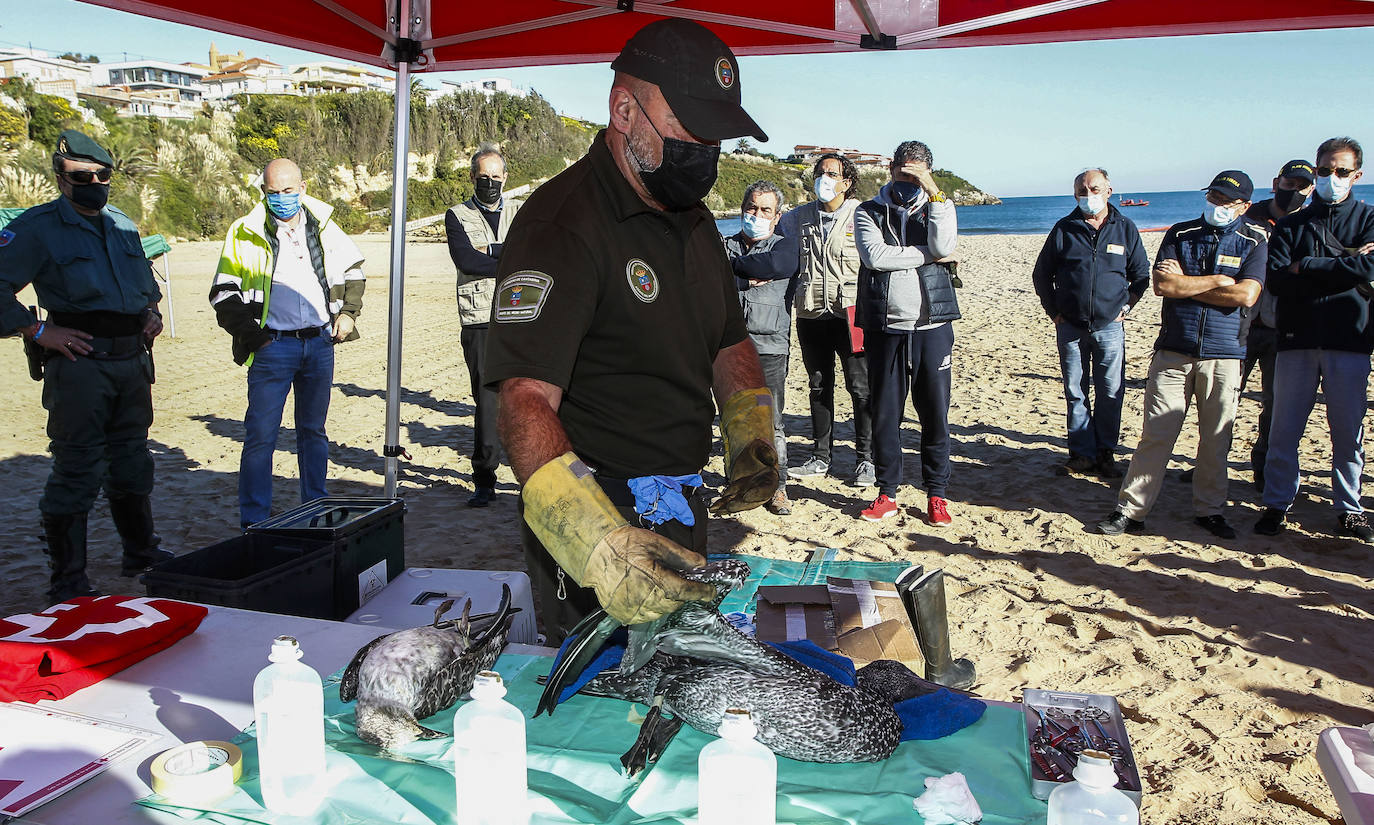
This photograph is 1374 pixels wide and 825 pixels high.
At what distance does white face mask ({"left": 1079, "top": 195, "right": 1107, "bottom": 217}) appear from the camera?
630 centimetres

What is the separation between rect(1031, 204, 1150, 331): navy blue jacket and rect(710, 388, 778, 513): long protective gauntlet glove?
185 inches

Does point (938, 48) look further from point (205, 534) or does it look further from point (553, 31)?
point (205, 534)

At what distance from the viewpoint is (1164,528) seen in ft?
18.0

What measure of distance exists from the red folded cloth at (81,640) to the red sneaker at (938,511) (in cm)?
432

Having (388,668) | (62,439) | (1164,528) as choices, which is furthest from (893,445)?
(62,439)

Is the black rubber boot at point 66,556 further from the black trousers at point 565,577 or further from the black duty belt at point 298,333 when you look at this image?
the black trousers at point 565,577

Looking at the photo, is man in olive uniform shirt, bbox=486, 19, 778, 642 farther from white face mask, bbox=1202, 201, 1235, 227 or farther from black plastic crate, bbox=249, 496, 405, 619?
white face mask, bbox=1202, 201, 1235, 227

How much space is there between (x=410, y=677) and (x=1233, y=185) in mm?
5361

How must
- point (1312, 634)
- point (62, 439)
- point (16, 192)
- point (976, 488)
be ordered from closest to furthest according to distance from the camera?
point (1312, 634)
point (62, 439)
point (976, 488)
point (16, 192)

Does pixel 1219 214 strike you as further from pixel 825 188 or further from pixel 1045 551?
pixel 825 188

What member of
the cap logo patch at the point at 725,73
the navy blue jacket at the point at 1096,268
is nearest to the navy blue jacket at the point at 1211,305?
the navy blue jacket at the point at 1096,268

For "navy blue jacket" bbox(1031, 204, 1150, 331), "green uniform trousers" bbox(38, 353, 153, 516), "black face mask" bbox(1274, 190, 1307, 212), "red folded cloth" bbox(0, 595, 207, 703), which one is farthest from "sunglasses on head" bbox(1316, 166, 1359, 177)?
"green uniform trousers" bbox(38, 353, 153, 516)

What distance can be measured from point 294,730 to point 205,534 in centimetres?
440

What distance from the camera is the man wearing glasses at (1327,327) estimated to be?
4883 mm
